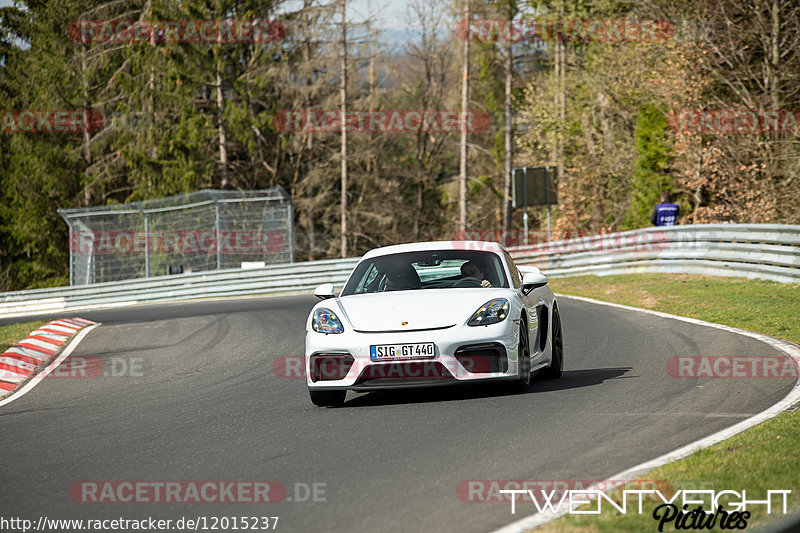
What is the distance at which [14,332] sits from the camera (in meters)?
18.4

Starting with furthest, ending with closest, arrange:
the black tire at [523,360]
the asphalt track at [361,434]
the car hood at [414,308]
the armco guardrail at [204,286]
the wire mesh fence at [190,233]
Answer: the wire mesh fence at [190,233] < the armco guardrail at [204,286] < the black tire at [523,360] < the car hood at [414,308] < the asphalt track at [361,434]

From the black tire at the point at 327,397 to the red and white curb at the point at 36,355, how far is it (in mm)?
3742

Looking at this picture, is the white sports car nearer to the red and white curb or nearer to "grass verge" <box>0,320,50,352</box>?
the red and white curb

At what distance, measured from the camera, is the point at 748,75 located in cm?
2880

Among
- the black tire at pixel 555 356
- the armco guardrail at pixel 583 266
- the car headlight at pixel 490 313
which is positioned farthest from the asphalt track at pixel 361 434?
the armco guardrail at pixel 583 266

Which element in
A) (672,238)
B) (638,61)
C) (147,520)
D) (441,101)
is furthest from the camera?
(441,101)

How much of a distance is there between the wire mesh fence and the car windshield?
18.5m

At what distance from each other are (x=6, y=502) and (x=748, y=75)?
88.5ft

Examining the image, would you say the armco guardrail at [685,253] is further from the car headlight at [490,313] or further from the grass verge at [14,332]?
the grass verge at [14,332]

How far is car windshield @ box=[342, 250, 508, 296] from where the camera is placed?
8930mm

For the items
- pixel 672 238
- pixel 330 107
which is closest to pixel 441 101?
pixel 330 107

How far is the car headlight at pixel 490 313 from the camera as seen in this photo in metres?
8.02

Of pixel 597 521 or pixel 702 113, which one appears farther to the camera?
pixel 702 113

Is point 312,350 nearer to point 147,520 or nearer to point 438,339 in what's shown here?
point 438,339
